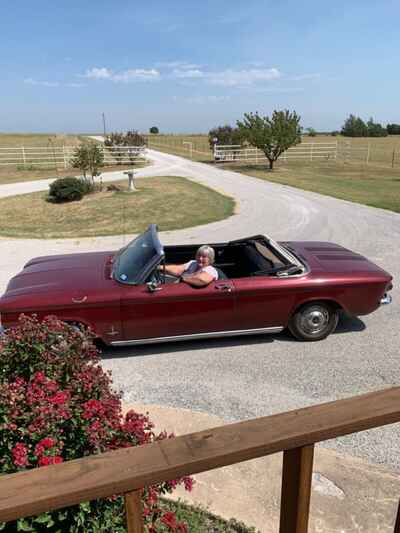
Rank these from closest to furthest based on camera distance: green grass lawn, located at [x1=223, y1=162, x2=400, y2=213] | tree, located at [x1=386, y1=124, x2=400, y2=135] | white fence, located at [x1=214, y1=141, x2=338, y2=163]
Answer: green grass lawn, located at [x1=223, y1=162, x2=400, y2=213] < white fence, located at [x1=214, y1=141, x2=338, y2=163] < tree, located at [x1=386, y1=124, x2=400, y2=135]

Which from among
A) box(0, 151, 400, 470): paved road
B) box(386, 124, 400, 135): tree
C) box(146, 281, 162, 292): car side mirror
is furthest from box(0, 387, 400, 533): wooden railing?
box(386, 124, 400, 135): tree

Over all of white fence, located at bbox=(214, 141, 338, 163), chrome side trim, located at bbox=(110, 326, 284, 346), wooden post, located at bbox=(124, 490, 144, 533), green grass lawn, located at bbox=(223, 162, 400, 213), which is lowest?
chrome side trim, located at bbox=(110, 326, 284, 346)

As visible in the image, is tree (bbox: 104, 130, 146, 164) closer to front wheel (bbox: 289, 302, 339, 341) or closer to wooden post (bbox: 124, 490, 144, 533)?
front wheel (bbox: 289, 302, 339, 341)

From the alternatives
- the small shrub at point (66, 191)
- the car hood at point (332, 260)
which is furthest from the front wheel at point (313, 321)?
the small shrub at point (66, 191)

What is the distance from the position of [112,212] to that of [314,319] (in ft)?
33.3

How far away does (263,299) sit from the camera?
15.5 feet

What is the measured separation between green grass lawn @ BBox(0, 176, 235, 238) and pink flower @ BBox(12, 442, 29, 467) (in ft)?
32.2

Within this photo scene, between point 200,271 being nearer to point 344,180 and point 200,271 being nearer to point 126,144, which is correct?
point 344,180

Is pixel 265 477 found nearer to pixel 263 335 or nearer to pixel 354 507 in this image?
pixel 354 507

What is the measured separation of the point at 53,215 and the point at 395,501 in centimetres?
1333

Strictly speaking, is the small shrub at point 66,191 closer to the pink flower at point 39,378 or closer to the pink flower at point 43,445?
the pink flower at point 39,378

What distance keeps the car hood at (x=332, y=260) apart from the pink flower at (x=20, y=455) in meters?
3.74

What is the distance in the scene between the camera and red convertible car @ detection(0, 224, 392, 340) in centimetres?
444

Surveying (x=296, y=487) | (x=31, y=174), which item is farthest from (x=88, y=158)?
(x=296, y=487)
